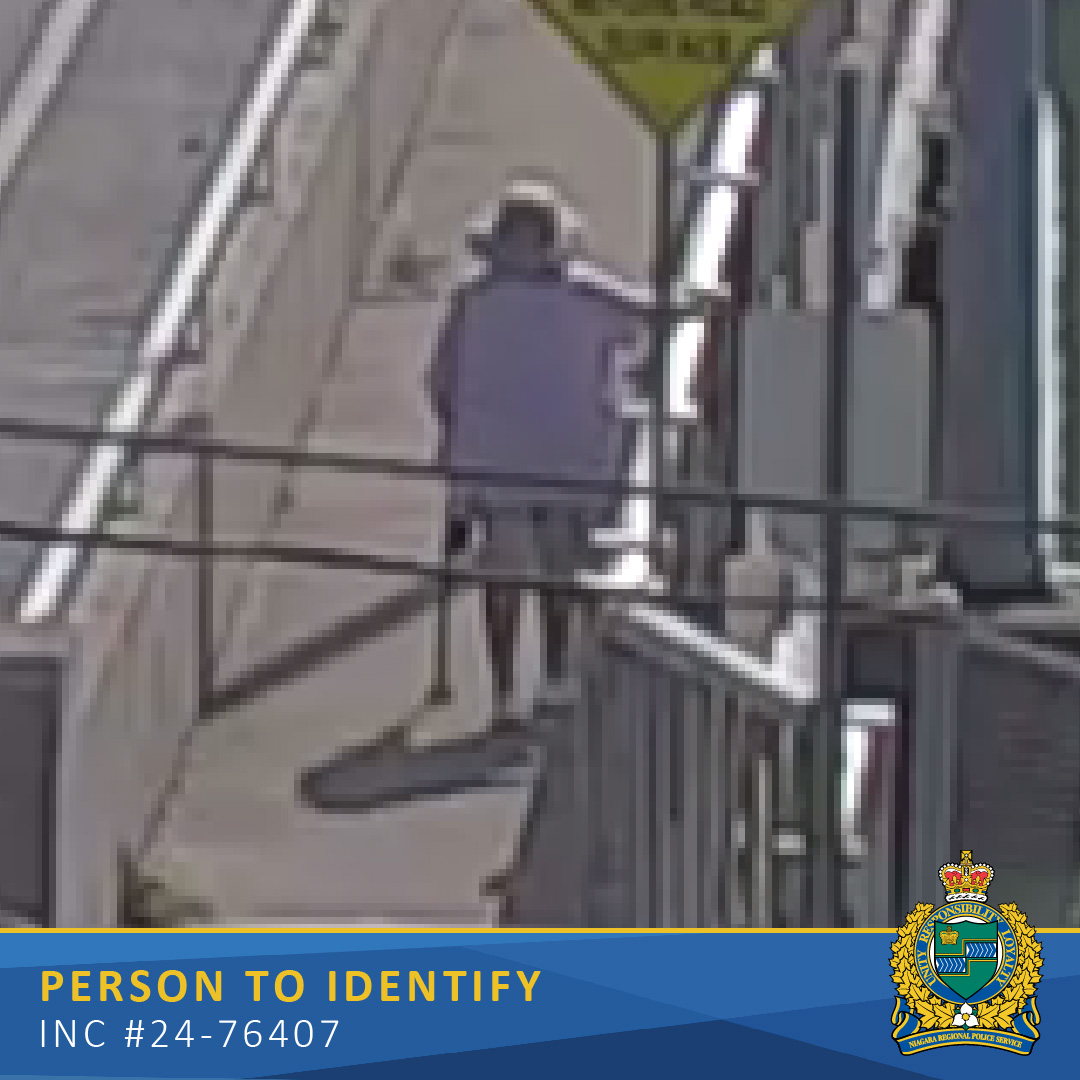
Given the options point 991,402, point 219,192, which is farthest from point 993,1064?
point 219,192

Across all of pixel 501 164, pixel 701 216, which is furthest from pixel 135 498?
pixel 701 216

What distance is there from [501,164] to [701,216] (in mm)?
163

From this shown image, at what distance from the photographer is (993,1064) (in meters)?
1.01

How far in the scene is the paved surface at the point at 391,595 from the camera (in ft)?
3.46

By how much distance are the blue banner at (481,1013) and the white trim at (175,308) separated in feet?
0.90

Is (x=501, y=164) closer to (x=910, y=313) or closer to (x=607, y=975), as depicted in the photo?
(x=910, y=313)

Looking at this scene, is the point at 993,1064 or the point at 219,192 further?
the point at 219,192

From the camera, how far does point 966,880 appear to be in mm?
1065

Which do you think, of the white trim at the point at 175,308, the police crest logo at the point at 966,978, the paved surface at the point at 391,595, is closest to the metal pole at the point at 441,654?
the paved surface at the point at 391,595

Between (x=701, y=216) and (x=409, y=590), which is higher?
(x=701, y=216)

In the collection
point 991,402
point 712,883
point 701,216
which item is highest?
point 701,216

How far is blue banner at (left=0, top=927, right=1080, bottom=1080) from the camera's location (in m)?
1.00

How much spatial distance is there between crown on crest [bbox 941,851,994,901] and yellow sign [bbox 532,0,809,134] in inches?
24.4

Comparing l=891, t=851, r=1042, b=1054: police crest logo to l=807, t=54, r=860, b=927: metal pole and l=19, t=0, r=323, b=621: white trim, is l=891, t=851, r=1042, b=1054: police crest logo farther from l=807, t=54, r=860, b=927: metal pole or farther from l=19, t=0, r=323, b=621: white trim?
l=19, t=0, r=323, b=621: white trim
